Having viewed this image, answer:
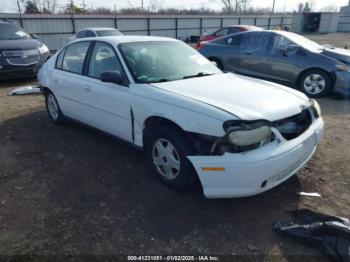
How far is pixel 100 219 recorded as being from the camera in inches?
114

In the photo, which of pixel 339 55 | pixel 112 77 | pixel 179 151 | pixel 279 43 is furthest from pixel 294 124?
pixel 279 43

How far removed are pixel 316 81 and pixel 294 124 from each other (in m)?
4.48

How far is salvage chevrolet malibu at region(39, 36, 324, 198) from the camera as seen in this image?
8.80 ft

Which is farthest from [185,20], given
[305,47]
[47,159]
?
[47,159]

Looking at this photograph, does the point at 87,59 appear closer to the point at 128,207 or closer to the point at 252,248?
the point at 128,207

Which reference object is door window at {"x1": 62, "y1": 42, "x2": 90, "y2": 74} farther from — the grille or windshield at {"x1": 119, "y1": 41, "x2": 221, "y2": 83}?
the grille

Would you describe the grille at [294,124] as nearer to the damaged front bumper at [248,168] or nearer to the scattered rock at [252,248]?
the damaged front bumper at [248,168]

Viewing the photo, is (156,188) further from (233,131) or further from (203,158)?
(233,131)

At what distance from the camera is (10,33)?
9.59 m

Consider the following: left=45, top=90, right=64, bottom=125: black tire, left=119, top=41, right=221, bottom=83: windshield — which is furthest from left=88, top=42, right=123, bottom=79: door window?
left=45, top=90, right=64, bottom=125: black tire

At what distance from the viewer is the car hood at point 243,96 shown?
2.83m

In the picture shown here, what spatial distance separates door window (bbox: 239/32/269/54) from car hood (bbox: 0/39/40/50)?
20.7ft

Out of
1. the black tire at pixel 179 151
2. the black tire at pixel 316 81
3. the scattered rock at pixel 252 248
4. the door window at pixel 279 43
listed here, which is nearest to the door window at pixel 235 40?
the door window at pixel 279 43

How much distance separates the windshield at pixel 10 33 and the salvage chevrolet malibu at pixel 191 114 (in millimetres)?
6213
